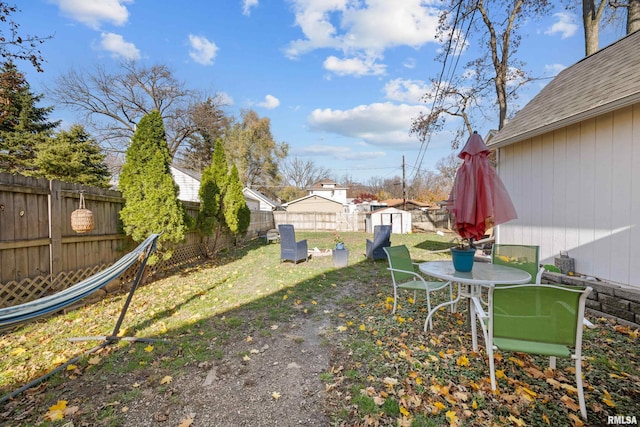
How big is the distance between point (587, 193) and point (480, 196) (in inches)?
110

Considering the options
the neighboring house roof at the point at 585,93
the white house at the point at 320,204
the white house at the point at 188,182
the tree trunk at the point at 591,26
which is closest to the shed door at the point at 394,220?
the white house at the point at 320,204

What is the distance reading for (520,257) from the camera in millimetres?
3816

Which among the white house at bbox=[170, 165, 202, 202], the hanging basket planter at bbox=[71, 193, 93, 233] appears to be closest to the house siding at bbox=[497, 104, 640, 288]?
the hanging basket planter at bbox=[71, 193, 93, 233]

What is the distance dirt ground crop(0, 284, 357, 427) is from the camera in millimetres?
2021

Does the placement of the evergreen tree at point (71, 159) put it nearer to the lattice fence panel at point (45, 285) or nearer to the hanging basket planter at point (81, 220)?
the lattice fence panel at point (45, 285)

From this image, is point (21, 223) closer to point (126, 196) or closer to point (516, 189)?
point (126, 196)

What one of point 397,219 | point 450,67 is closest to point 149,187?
point 450,67

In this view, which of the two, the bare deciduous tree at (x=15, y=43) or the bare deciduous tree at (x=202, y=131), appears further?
the bare deciduous tree at (x=202, y=131)

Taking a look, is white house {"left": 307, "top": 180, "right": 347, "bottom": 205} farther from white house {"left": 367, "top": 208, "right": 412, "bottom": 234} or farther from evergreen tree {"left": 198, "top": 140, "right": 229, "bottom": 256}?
evergreen tree {"left": 198, "top": 140, "right": 229, "bottom": 256}

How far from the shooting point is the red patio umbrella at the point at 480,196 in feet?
9.83

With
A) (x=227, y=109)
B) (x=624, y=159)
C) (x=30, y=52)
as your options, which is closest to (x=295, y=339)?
(x=624, y=159)

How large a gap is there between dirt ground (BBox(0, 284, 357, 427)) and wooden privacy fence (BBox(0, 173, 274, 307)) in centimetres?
220

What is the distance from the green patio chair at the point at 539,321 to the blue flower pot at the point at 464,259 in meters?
1.03

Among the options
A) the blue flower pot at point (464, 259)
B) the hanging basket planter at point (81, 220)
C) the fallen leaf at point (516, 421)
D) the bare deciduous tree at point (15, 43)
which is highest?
the bare deciduous tree at point (15, 43)
